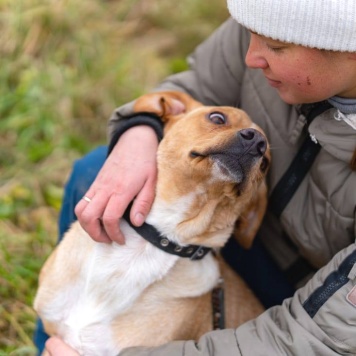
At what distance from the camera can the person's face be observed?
255 centimetres

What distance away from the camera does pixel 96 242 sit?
9.52 feet

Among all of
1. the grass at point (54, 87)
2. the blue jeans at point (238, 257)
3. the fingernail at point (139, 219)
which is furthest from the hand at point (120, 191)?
the grass at point (54, 87)

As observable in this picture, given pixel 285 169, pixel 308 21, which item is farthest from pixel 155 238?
pixel 308 21

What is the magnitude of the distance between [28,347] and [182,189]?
4.25ft

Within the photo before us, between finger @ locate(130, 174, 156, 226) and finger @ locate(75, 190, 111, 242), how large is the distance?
5.1 inches

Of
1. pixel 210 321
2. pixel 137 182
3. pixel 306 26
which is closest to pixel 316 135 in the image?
pixel 306 26

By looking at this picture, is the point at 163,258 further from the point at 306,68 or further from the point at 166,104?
the point at 306,68

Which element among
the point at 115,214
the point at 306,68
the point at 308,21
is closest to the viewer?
the point at 308,21

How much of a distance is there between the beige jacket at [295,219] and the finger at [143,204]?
0.48 metres

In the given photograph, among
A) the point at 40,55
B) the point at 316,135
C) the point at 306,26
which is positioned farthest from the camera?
the point at 40,55

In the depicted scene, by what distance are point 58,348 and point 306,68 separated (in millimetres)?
1522

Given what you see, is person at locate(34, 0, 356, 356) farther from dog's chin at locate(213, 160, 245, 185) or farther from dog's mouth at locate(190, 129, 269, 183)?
dog's chin at locate(213, 160, 245, 185)

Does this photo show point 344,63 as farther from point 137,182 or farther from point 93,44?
point 93,44

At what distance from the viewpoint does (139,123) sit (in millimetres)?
3133
